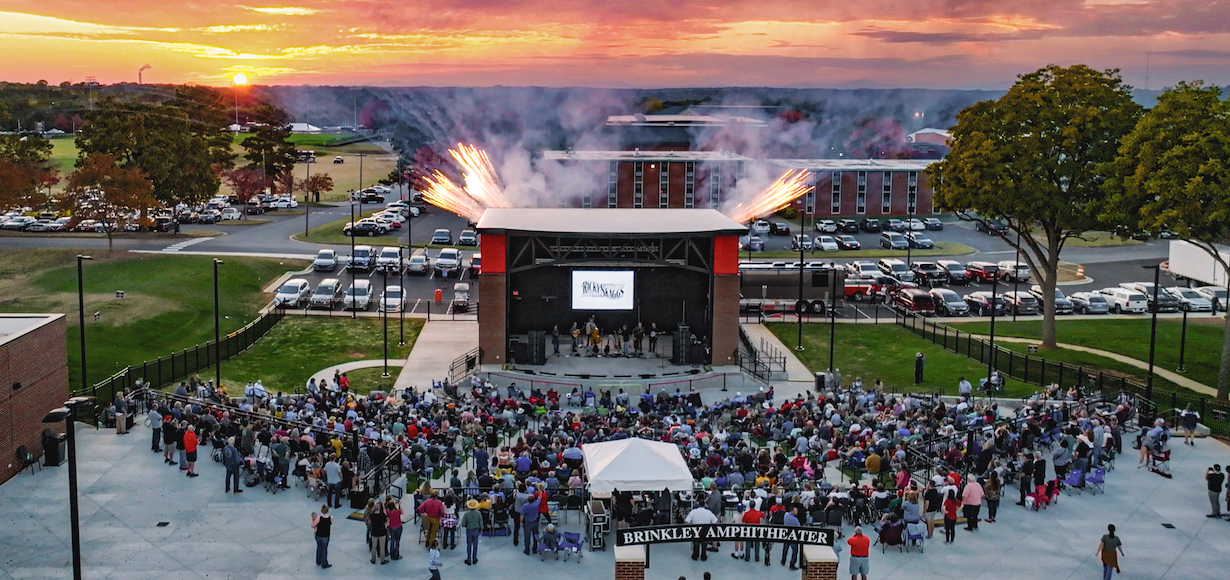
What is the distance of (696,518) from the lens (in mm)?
25391

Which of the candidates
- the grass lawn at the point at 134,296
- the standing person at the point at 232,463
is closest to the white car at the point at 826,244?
the grass lawn at the point at 134,296

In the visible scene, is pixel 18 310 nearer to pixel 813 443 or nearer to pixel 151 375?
pixel 151 375

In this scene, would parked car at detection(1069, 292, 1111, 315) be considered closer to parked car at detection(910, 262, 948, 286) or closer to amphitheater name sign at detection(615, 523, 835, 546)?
parked car at detection(910, 262, 948, 286)

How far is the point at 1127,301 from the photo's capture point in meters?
65.6

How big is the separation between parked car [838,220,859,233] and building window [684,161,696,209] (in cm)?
1326

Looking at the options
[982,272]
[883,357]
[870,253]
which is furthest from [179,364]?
[870,253]

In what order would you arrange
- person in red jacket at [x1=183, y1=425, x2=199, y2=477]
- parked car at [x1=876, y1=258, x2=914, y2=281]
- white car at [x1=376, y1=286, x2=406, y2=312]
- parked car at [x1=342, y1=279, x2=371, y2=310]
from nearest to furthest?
person in red jacket at [x1=183, y1=425, x2=199, y2=477] < white car at [x1=376, y1=286, x2=406, y2=312] < parked car at [x1=342, y1=279, x2=371, y2=310] < parked car at [x1=876, y1=258, x2=914, y2=281]

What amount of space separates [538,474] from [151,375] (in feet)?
71.8

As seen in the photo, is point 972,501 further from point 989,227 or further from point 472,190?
point 472,190

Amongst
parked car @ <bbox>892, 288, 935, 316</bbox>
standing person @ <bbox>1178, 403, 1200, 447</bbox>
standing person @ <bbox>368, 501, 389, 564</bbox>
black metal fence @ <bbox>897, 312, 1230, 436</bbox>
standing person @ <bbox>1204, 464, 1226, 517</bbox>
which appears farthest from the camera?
parked car @ <bbox>892, 288, 935, 316</bbox>

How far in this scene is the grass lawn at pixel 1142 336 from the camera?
50.9m

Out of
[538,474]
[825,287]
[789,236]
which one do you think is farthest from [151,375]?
[789,236]

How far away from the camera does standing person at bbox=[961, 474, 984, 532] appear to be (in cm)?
2769

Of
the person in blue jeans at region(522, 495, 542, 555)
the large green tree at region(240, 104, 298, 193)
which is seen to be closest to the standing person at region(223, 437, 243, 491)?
the person in blue jeans at region(522, 495, 542, 555)
